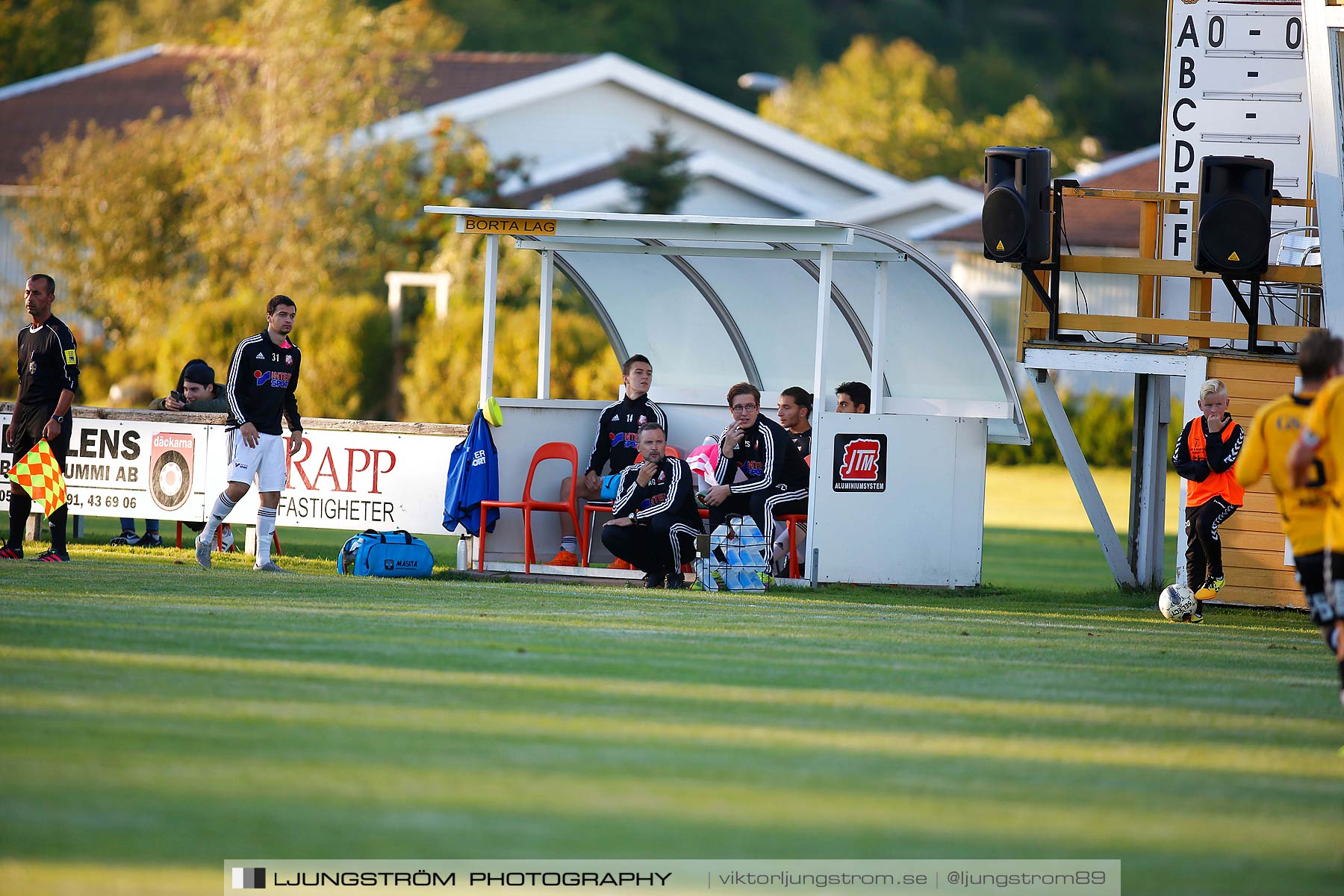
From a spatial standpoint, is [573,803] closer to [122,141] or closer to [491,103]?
[122,141]

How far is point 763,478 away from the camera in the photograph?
1445cm

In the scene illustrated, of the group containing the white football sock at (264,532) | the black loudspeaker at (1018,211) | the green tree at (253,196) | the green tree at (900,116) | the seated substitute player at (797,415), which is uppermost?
the green tree at (900,116)

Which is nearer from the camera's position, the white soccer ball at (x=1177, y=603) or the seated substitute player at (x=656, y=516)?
the white soccer ball at (x=1177, y=603)

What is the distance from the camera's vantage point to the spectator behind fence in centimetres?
1603

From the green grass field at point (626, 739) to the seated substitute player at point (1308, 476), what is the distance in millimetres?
701

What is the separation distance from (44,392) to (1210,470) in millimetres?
9072

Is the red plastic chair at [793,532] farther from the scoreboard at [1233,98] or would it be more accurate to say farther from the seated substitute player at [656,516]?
the scoreboard at [1233,98]

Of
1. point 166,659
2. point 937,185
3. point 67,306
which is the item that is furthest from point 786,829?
point 937,185

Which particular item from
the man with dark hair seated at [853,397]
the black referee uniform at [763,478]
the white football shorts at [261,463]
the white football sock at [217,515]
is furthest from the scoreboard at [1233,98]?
the white football sock at [217,515]

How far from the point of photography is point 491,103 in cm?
4412

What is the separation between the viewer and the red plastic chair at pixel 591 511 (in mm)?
14594

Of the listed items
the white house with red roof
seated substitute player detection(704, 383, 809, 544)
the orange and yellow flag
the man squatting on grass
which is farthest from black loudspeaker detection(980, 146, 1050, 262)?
the white house with red roof

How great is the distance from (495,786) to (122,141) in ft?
117

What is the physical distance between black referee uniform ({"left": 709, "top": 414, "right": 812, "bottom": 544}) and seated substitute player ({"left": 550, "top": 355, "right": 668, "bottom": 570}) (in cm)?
83
